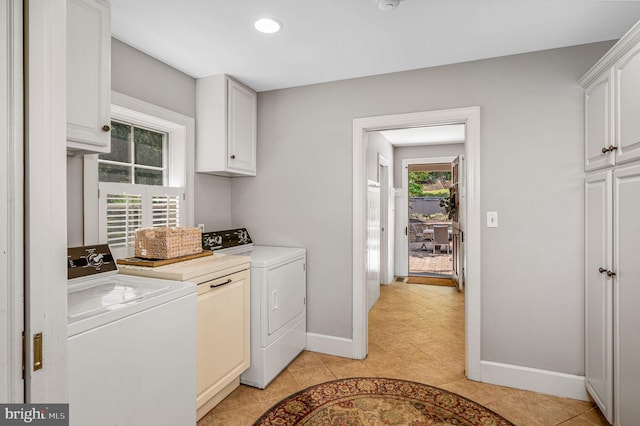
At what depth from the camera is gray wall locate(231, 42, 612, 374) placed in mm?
2291

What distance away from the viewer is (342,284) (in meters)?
2.93

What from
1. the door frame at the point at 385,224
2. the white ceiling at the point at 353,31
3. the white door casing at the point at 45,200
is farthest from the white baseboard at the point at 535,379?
the door frame at the point at 385,224

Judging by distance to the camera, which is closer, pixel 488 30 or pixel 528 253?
pixel 488 30

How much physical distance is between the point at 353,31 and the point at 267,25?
1.73 feet

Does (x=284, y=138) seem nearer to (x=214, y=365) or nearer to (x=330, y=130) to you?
(x=330, y=130)

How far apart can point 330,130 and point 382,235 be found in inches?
104

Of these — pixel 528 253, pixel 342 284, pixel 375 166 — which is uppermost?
pixel 375 166

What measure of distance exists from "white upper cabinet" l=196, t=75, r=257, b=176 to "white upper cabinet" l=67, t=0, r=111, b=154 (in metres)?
0.98

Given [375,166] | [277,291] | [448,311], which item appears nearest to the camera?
[277,291]

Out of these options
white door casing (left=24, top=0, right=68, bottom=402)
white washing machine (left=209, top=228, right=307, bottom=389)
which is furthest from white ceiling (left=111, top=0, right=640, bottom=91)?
white washing machine (left=209, top=228, right=307, bottom=389)

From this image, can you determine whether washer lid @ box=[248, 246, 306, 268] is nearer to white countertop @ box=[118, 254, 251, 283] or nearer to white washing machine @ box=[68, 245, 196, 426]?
white countertop @ box=[118, 254, 251, 283]

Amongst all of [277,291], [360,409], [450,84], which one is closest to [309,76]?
[450,84]

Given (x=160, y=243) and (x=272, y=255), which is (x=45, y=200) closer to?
(x=160, y=243)

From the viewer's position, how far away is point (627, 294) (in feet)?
5.59
